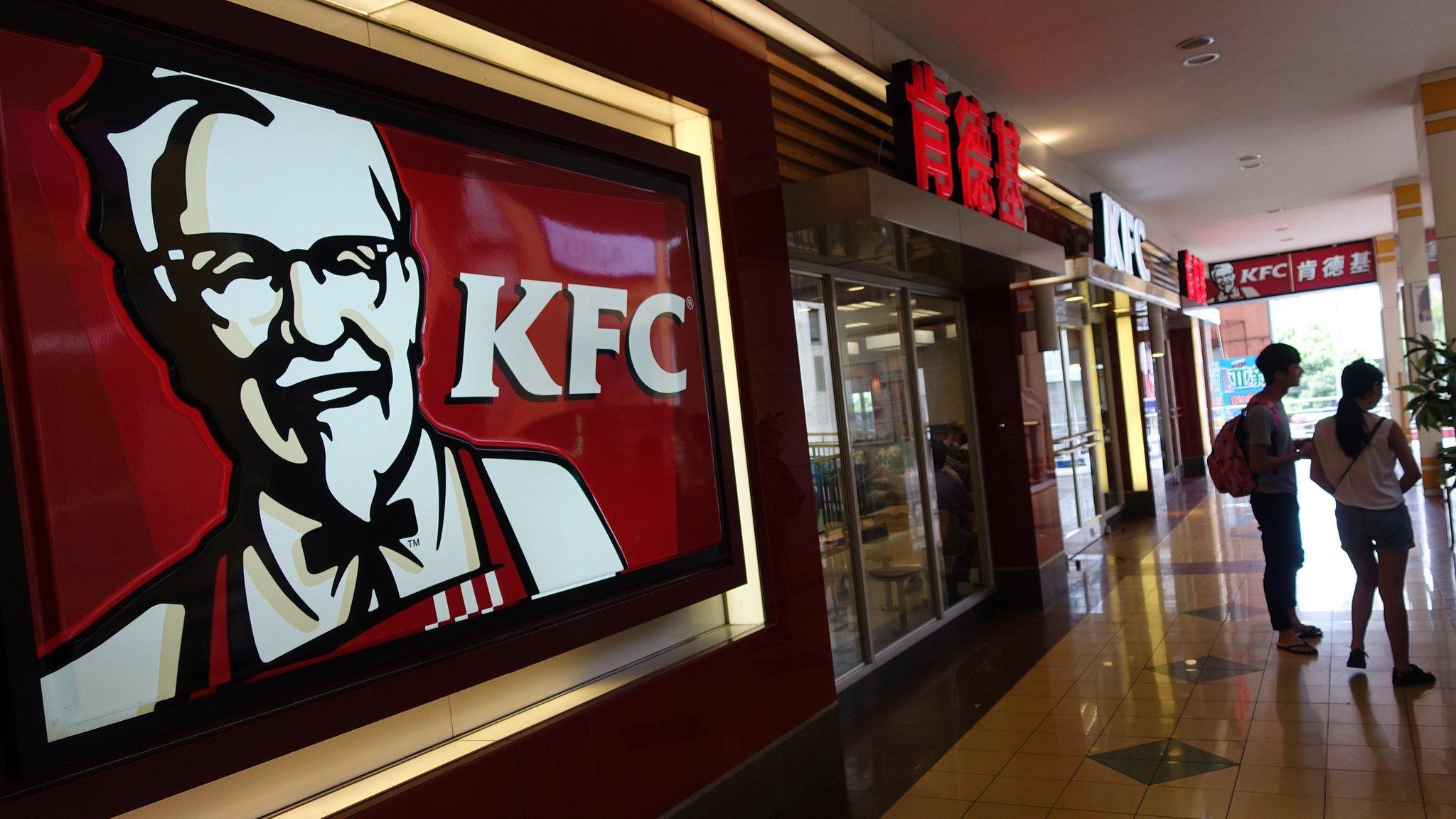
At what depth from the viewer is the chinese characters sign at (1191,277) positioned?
1370cm

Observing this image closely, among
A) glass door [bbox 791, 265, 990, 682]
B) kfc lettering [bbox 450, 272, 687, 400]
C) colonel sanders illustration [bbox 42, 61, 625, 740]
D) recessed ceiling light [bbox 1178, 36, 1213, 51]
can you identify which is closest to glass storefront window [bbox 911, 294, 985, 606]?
glass door [bbox 791, 265, 990, 682]

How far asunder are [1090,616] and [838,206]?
3.78 metres

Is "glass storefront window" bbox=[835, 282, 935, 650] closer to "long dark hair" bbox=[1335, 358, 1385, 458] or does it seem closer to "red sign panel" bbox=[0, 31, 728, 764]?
"long dark hair" bbox=[1335, 358, 1385, 458]

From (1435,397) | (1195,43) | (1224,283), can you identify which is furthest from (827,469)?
(1224,283)

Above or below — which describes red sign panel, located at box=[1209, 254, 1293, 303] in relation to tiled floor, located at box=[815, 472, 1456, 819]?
above

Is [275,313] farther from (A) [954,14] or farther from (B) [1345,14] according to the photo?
(B) [1345,14]

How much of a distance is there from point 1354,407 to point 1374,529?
0.56 m

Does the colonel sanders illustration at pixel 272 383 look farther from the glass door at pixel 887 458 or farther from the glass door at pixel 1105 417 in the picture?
the glass door at pixel 1105 417

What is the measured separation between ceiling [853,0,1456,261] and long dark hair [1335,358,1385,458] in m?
2.41

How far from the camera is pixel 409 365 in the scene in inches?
→ 97.9

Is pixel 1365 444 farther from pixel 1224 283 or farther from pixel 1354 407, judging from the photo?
pixel 1224 283

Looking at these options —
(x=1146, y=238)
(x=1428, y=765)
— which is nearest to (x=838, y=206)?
→ (x=1428, y=765)

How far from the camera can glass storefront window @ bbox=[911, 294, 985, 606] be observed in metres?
6.54

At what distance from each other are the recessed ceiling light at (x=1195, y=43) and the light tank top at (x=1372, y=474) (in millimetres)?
2903
